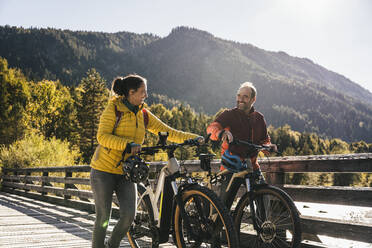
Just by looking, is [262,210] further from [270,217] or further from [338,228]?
[338,228]

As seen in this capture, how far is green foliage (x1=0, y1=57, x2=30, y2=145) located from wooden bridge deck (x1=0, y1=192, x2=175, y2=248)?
30.9 meters

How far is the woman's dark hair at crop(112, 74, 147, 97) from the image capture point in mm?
3166

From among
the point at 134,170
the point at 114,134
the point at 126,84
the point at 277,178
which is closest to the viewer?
the point at 134,170

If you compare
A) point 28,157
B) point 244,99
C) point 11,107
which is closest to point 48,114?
point 11,107

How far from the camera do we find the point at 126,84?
3188mm

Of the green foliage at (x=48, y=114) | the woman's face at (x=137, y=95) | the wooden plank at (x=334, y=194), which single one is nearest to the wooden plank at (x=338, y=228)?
the wooden plank at (x=334, y=194)

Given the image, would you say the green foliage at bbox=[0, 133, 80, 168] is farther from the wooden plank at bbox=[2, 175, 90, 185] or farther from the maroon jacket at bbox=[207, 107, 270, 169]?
the maroon jacket at bbox=[207, 107, 270, 169]

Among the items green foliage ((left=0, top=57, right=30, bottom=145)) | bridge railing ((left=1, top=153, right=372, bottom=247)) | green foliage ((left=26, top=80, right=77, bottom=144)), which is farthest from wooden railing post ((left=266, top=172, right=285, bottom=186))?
green foliage ((left=26, top=80, right=77, bottom=144))

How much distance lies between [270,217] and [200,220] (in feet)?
2.53

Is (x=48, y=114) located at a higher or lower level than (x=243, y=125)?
higher

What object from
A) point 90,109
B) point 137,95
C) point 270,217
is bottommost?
point 270,217

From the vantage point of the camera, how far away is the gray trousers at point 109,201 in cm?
307

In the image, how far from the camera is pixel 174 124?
7412cm

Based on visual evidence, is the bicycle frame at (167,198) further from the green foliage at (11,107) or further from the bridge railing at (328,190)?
the green foliage at (11,107)
